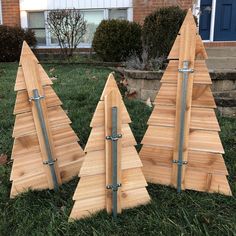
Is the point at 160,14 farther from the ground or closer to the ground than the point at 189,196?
farther from the ground

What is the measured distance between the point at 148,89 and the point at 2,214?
327 cm

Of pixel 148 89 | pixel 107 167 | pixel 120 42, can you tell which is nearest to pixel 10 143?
pixel 107 167

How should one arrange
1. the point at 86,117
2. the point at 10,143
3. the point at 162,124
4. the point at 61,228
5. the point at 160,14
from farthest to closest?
the point at 160,14 → the point at 86,117 → the point at 10,143 → the point at 162,124 → the point at 61,228

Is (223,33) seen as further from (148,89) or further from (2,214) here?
(2,214)

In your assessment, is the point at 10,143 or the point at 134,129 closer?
the point at 10,143

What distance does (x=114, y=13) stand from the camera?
11023mm

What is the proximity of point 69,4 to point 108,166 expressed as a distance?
978cm

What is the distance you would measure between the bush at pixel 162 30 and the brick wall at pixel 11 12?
6768 millimetres

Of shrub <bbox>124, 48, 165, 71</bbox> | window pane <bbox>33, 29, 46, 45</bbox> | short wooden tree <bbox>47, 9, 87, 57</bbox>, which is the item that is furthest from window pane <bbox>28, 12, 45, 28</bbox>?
shrub <bbox>124, 48, 165, 71</bbox>

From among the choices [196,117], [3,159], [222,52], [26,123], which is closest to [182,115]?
[196,117]

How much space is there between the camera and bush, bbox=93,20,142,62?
847 cm

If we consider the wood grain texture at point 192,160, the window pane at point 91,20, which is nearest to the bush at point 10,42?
the window pane at point 91,20

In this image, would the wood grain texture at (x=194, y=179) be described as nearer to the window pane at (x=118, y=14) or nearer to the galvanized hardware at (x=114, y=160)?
the galvanized hardware at (x=114, y=160)

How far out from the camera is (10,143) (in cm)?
361
